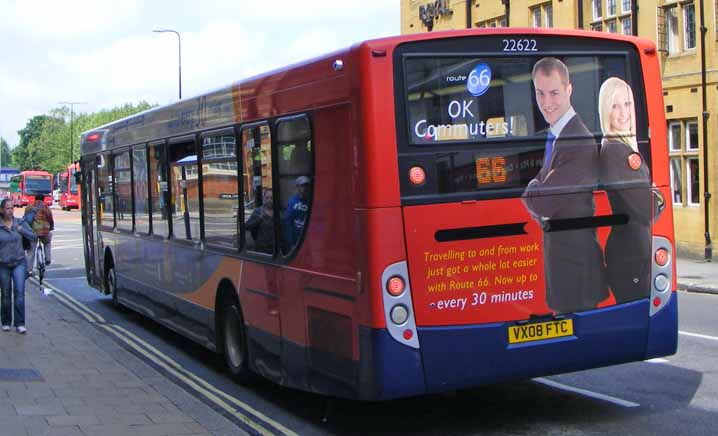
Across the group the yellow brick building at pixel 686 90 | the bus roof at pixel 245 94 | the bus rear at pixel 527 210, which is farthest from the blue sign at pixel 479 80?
the yellow brick building at pixel 686 90

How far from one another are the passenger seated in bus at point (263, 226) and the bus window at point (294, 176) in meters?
0.28

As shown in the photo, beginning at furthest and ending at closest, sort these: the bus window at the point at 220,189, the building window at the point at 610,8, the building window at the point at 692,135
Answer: the building window at the point at 610,8, the building window at the point at 692,135, the bus window at the point at 220,189

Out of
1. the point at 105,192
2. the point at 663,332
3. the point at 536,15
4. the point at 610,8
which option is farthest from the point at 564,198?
the point at 536,15

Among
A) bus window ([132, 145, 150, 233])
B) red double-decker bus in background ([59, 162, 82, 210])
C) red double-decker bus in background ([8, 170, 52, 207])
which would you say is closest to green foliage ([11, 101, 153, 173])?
red double-decker bus in background ([8, 170, 52, 207])

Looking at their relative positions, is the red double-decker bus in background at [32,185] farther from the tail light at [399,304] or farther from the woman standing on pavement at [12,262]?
the tail light at [399,304]

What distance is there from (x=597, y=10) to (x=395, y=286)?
24535 millimetres

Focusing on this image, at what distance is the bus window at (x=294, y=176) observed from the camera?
7.54 m

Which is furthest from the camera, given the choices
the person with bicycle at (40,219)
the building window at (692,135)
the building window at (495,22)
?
the building window at (495,22)

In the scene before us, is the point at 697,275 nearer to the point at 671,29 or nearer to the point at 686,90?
the point at 686,90

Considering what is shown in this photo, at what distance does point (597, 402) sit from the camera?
325 inches

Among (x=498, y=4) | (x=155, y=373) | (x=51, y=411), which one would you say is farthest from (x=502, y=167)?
(x=498, y=4)

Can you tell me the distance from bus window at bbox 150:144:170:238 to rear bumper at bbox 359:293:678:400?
5972mm

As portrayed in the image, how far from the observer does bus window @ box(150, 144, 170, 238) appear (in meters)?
12.1

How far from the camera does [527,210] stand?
7.03m
